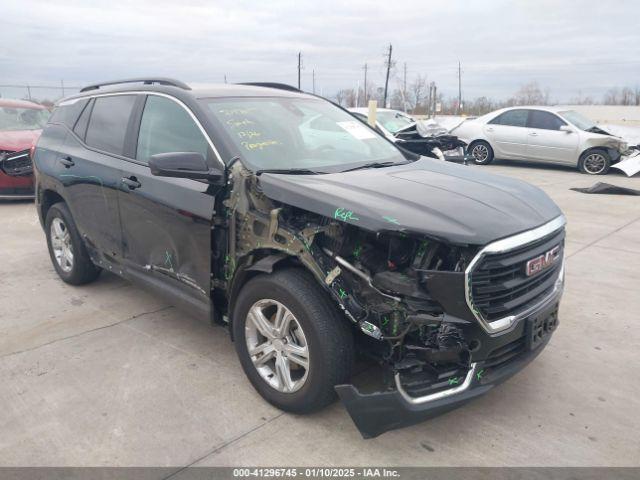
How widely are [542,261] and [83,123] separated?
12.8ft

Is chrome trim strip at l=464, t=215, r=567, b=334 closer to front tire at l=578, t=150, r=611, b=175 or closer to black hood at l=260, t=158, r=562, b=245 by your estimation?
black hood at l=260, t=158, r=562, b=245

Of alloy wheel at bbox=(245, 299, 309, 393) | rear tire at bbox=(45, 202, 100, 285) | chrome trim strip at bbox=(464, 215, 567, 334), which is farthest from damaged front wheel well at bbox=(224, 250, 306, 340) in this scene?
rear tire at bbox=(45, 202, 100, 285)

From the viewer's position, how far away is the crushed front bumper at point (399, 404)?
7.91ft

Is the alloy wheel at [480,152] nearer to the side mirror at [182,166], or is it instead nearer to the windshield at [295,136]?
the windshield at [295,136]

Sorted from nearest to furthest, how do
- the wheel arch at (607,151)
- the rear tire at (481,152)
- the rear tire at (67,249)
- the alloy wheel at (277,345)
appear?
the alloy wheel at (277,345) → the rear tire at (67,249) → the wheel arch at (607,151) → the rear tire at (481,152)

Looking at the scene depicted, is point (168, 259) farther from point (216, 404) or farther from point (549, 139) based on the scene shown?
point (549, 139)

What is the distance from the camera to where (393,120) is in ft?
47.0

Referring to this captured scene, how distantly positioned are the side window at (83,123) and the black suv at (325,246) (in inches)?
17.1

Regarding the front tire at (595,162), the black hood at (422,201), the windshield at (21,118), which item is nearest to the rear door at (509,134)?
the front tire at (595,162)

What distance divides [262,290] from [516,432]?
1.57 m

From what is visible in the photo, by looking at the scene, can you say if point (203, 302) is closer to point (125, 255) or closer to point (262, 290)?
point (262, 290)

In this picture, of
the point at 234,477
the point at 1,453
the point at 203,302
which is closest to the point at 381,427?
the point at 234,477

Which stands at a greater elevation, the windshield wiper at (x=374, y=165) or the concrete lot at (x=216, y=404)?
the windshield wiper at (x=374, y=165)

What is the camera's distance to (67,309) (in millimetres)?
4457
